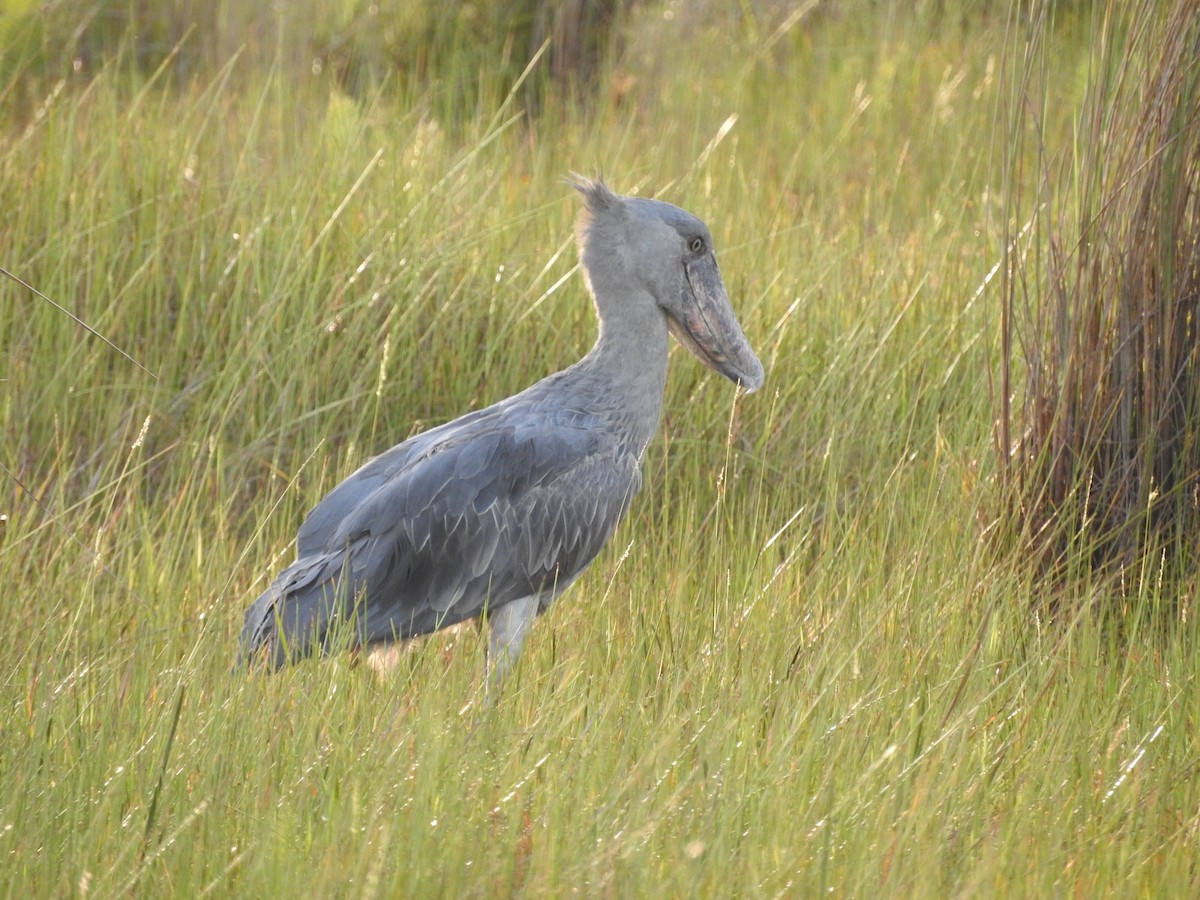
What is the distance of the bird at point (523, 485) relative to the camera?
3.58 meters

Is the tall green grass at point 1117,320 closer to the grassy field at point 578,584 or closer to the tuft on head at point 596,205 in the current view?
the grassy field at point 578,584

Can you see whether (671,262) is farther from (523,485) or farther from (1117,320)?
(1117,320)

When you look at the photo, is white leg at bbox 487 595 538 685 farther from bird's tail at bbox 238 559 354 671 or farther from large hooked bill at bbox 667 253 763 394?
large hooked bill at bbox 667 253 763 394

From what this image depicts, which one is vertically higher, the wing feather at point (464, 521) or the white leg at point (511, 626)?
the wing feather at point (464, 521)

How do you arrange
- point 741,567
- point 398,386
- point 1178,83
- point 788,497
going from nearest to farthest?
point 1178,83 → point 741,567 → point 788,497 → point 398,386

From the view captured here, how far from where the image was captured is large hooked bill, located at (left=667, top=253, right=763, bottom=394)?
161 inches

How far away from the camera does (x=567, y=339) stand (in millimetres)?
4938

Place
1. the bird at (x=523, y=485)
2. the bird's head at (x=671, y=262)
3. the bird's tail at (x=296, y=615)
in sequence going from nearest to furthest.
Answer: the bird's tail at (x=296, y=615)
the bird at (x=523, y=485)
the bird's head at (x=671, y=262)

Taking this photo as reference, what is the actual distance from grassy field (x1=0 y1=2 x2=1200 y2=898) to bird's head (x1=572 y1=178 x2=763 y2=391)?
383mm

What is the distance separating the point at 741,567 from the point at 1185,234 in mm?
1236

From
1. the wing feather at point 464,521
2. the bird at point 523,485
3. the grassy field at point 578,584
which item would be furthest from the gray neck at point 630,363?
the grassy field at point 578,584

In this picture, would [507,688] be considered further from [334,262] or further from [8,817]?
[334,262]

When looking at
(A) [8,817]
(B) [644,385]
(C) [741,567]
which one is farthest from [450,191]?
(A) [8,817]

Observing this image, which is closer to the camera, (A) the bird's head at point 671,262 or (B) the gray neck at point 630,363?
(B) the gray neck at point 630,363
